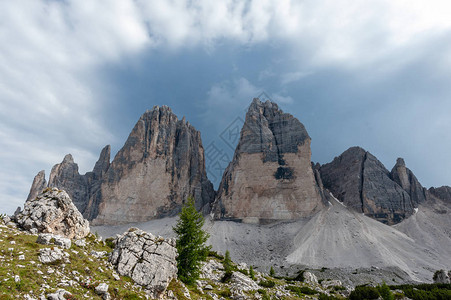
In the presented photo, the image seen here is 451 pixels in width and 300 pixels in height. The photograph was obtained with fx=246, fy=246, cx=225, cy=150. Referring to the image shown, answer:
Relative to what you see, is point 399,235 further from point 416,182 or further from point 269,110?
point 269,110

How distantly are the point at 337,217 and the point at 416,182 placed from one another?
66.3m

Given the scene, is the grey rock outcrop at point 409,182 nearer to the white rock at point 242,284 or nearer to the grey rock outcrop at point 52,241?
the white rock at point 242,284

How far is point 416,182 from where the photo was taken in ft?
451

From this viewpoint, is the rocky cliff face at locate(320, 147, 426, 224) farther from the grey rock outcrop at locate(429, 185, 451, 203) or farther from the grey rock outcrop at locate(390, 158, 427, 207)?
the grey rock outcrop at locate(429, 185, 451, 203)

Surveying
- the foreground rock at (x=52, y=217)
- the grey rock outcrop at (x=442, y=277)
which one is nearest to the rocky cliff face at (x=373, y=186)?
the grey rock outcrop at (x=442, y=277)

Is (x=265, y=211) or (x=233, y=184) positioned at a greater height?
(x=233, y=184)

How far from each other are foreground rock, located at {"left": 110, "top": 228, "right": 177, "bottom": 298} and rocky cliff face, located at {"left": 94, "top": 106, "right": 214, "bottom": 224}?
403ft

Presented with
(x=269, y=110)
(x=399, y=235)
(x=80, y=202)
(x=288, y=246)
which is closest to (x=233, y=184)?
(x=288, y=246)

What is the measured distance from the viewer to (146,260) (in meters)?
17.8

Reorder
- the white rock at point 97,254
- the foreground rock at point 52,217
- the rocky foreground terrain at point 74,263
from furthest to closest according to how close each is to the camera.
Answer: the foreground rock at point 52,217 → the white rock at point 97,254 → the rocky foreground terrain at point 74,263

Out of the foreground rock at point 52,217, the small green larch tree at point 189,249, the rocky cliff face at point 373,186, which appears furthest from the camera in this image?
the rocky cliff face at point 373,186

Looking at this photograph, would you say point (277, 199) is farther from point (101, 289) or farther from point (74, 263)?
point (101, 289)

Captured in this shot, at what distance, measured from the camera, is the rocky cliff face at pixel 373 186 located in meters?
122

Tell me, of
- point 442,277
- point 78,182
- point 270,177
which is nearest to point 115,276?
point 442,277
